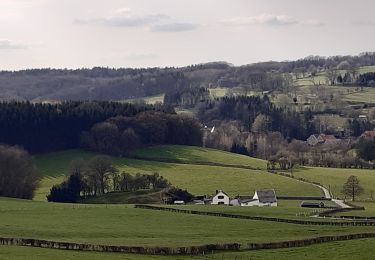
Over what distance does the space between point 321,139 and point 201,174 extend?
83344 millimetres

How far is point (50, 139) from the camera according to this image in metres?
139

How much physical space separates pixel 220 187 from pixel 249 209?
1200 inches

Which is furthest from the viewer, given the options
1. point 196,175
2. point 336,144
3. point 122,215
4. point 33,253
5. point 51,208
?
point 336,144

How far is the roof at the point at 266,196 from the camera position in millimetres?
95188

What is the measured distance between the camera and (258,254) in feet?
155

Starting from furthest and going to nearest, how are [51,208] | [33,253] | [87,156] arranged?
[87,156] < [51,208] < [33,253]

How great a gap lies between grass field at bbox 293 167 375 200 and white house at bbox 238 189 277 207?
40.3 feet

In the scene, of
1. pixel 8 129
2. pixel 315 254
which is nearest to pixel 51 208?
pixel 315 254

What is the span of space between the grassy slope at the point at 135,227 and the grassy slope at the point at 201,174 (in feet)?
112

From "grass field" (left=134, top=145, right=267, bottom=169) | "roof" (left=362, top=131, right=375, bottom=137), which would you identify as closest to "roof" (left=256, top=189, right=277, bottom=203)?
"grass field" (left=134, top=145, right=267, bottom=169)

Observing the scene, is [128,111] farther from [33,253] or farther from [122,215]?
[33,253]

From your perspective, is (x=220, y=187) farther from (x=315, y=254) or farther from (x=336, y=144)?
(x=336, y=144)

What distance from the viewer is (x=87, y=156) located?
427ft

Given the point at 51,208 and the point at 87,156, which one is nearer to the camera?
the point at 51,208
